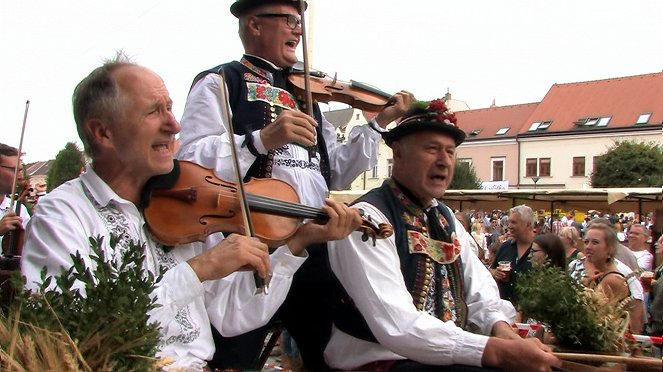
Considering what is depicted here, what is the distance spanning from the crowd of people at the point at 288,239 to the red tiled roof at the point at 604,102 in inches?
1646

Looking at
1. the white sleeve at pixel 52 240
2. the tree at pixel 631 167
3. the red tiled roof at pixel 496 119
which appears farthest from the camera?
the red tiled roof at pixel 496 119

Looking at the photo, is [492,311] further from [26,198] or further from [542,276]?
[26,198]

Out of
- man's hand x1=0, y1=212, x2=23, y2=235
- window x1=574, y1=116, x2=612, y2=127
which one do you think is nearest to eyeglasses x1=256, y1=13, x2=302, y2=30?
man's hand x1=0, y1=212, x2=23, y2=235

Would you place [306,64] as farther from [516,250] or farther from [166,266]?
[516,250]

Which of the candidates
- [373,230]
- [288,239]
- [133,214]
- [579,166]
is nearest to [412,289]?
[373,230]

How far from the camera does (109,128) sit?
212 centimetres

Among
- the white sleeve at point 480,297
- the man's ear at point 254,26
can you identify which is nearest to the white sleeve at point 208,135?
the man's ear at point 254,26

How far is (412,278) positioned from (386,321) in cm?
28

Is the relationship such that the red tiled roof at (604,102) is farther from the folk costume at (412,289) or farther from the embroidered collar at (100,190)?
the embroidered collar at (100,190)

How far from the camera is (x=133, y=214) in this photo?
85.0 inches

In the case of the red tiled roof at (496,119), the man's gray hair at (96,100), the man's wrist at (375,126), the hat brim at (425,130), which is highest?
the red tiled roof at (496,119)

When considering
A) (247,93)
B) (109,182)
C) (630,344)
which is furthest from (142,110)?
(630,344)

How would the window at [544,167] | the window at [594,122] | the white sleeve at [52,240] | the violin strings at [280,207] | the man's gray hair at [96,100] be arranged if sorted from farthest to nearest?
the window at [544,167], the window at [594,122], the violin strings at [280,207], the man's gray hair at [96,100], the white sleeve at [52,240]

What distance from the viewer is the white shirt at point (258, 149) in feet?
8.70
